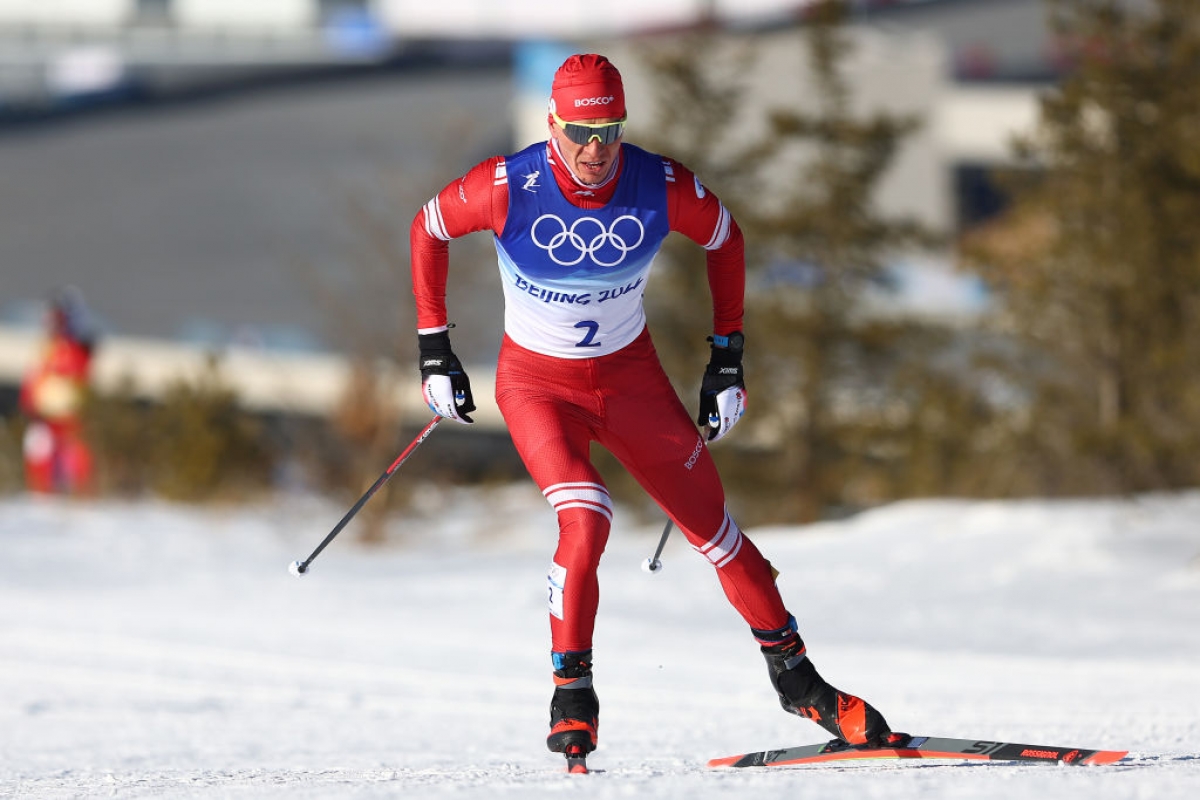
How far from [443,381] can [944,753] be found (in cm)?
196

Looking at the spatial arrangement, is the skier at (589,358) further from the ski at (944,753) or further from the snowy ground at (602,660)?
the snowy ground at (602,660)

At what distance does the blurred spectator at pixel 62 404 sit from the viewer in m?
16.4

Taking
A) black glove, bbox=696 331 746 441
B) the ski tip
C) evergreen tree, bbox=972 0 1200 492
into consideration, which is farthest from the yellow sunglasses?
evergreen tree, bbox=972 0 1200 492

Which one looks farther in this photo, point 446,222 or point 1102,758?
point 446,222

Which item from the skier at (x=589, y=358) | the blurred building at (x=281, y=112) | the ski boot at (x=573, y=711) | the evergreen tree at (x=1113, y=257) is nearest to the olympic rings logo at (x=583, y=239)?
the skier at (x=589, y=358)

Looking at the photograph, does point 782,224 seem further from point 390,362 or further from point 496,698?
point 496,698

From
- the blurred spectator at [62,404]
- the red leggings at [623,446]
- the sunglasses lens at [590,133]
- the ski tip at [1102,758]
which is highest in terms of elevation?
the blurred spectator at [62,404]

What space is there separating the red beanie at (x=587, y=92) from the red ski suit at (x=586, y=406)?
0.64ft

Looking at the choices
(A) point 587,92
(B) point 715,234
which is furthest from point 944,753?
(A) point 587,92

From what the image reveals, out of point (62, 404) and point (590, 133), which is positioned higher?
point (62, 404)

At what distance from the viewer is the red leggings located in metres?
4.79

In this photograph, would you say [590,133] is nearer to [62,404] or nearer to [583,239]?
[583,239]

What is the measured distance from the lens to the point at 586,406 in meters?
4.93

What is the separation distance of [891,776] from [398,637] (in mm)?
5511
